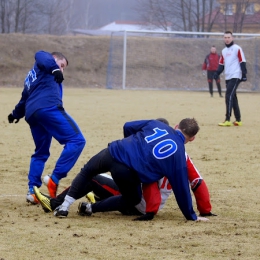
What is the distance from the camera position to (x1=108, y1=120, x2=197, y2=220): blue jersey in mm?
6422

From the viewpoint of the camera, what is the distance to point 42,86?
7.27 meters

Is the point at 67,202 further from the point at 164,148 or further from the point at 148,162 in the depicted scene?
the point at 164,148

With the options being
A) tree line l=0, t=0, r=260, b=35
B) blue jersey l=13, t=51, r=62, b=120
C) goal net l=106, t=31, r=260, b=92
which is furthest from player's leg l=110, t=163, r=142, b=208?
tree line l=0, t=0, r=260, b=35

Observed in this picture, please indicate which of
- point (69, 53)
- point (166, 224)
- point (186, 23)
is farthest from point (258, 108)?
point (186, 23)

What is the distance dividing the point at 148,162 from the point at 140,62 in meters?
27.4

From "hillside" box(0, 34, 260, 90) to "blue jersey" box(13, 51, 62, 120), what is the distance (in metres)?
24.3

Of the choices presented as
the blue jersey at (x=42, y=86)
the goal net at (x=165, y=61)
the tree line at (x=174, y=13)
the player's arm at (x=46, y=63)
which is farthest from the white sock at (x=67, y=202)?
the tree line at (x=174, y=13)

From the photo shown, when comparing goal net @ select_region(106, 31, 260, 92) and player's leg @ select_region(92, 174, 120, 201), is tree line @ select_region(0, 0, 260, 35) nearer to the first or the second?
goal net @ select_region(106, 31, 260, 92)

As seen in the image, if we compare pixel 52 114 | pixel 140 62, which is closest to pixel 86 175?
pixel 52 114

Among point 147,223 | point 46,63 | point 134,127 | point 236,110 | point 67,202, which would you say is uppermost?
point 46,63

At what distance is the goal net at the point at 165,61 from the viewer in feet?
105

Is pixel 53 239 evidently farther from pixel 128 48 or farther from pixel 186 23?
pixel 186 23

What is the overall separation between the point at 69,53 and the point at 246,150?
90.4 ft

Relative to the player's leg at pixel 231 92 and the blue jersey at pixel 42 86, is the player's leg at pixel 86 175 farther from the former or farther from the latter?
the player's leg at pixel 231 92
